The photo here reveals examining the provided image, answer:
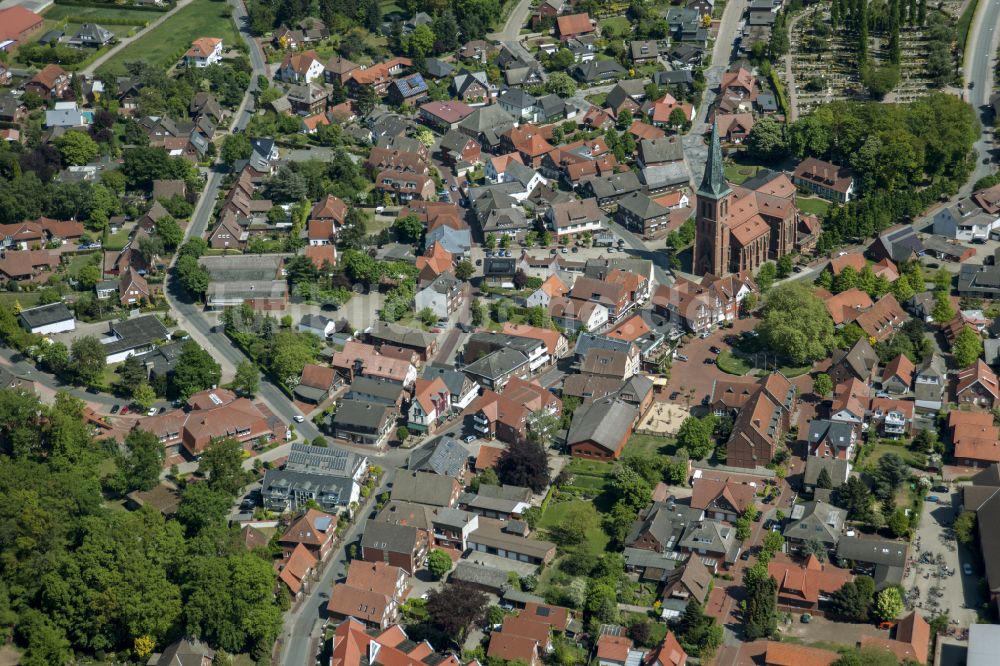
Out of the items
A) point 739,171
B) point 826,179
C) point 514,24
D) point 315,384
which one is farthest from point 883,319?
point 514,24

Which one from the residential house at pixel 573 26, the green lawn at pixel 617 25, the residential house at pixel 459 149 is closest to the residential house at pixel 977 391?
the residential house at pixel 459 149

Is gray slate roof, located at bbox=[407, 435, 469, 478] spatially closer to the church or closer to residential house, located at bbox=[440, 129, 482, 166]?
the church

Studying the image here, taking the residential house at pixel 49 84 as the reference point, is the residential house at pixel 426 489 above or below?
below

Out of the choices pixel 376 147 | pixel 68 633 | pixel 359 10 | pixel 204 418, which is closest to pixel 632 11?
pixel 359 10

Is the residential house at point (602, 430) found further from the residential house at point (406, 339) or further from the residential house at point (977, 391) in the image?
the residential house at point (977, 391)

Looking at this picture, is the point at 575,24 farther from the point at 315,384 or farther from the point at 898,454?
the point at 898,454

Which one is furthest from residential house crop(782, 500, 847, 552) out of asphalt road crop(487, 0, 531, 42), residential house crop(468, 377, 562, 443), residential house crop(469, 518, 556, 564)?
asphalt road crop(487, 0, 531, 42)

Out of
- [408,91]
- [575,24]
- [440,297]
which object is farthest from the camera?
[575,24]

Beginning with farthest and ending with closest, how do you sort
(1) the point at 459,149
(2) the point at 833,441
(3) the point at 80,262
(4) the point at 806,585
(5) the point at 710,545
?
(1) the point at 459,149 < (3) the point at 80,262 < (2) the point at 833,441 < (5) the point at 710,545 < (4) the point at 806,585
